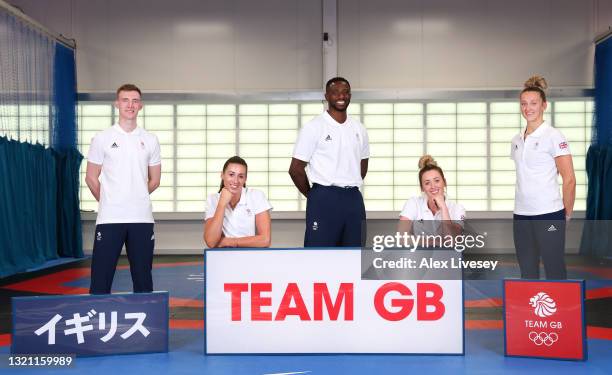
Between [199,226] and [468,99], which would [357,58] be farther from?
[199,226]

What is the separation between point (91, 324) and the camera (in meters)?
3.76

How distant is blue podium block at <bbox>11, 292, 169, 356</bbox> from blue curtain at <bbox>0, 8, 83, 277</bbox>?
506 cm

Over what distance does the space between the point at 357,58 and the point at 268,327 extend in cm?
826

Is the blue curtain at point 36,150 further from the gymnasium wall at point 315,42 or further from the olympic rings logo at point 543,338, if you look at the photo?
the olympic rings logo at point 543,338

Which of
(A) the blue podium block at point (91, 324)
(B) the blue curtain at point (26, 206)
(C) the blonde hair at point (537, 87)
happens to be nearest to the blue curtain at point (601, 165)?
(C) the blonde hair at point (537, 87)

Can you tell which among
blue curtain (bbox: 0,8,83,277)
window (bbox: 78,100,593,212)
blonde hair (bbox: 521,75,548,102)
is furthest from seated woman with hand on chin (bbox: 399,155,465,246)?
window (bbox: 78,100,593,212)

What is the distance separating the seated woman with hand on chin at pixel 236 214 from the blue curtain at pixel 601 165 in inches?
278

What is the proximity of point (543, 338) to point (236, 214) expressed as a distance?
2041 millimetres

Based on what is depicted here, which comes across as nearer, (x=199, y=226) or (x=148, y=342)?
(x=148, y=342)

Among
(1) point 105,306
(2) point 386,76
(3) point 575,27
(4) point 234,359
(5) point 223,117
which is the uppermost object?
(3) point 575,27

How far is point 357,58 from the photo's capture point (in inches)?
449

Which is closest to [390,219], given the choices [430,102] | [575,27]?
[430,102]

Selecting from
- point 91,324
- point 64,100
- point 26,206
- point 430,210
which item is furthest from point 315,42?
point 91,324

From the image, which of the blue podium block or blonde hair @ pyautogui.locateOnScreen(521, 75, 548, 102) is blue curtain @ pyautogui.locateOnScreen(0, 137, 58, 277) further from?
blonde hair @ pyautogui.locateOnScreen(521, 75, 548, 102)
